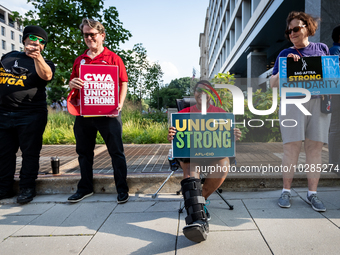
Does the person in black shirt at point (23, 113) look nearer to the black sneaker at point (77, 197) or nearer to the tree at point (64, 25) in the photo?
the black sneaker at point (77, 197)

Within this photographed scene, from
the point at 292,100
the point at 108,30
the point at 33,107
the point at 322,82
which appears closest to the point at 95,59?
the point at 33,107

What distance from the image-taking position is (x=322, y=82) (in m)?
2.67

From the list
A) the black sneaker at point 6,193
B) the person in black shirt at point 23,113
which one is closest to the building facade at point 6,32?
the person in black shirt at point 23,113

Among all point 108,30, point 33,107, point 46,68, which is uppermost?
point 108,30

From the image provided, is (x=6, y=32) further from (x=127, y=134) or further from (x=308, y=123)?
(x=308, y=123)

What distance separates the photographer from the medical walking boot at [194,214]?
2086mm

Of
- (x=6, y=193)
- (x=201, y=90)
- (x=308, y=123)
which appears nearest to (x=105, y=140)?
(x=201, y=90)

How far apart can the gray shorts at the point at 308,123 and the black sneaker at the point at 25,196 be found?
3275 millimetres

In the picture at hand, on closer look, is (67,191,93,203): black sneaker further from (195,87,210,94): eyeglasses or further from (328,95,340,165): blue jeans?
(328,95,340,165): blue jeans

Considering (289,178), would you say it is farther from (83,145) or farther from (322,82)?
(83,145)

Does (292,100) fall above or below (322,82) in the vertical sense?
below

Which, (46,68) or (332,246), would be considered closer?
(332,246)

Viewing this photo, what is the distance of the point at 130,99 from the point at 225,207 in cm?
1077

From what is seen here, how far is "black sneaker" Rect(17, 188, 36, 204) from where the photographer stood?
326 centimetres
